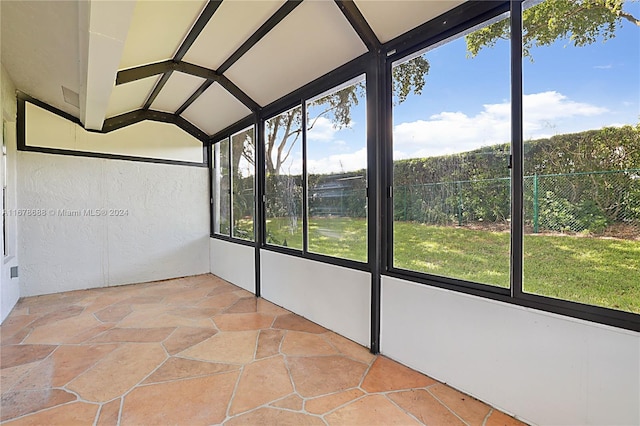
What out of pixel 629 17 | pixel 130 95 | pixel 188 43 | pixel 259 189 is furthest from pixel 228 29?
pixel 629 17

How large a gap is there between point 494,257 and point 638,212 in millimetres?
740

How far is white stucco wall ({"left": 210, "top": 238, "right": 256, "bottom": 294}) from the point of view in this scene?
4.71m

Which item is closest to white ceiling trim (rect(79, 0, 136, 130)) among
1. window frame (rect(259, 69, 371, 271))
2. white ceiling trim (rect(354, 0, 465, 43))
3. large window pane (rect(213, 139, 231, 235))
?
white ceiling trim (rect(354, 0, 465, 43))

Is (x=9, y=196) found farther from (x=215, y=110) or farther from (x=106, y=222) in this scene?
(x=215, y=110)

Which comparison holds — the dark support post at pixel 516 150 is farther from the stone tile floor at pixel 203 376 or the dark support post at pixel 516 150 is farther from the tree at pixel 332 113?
the stone tile floor at pixel 203 376

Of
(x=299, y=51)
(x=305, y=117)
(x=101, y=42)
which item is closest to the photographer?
Result: (x=101, y=42)

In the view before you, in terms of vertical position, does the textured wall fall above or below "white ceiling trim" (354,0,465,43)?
below

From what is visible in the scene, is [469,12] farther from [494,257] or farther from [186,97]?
[186,97]

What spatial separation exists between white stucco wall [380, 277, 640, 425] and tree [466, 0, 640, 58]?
5.11 feet

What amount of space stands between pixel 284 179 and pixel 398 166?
1922 mm

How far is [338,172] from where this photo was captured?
3295 mm

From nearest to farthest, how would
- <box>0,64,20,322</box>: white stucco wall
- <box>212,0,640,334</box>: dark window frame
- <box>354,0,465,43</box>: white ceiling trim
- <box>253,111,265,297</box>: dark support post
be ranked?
<box>212,0,640,334</box>: dark window frame → <box>354,0,465,43</box>: white ceiling trim → <box>0,64,20,322</box>: white stucco wall → <box>253,111,265,297</box>: dark support post

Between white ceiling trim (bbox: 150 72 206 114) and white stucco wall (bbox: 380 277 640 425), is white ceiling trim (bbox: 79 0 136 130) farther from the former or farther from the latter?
white stucco wall (bbox: 380 277 640 425)

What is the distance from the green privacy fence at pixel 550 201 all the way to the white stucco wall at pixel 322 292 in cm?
95
